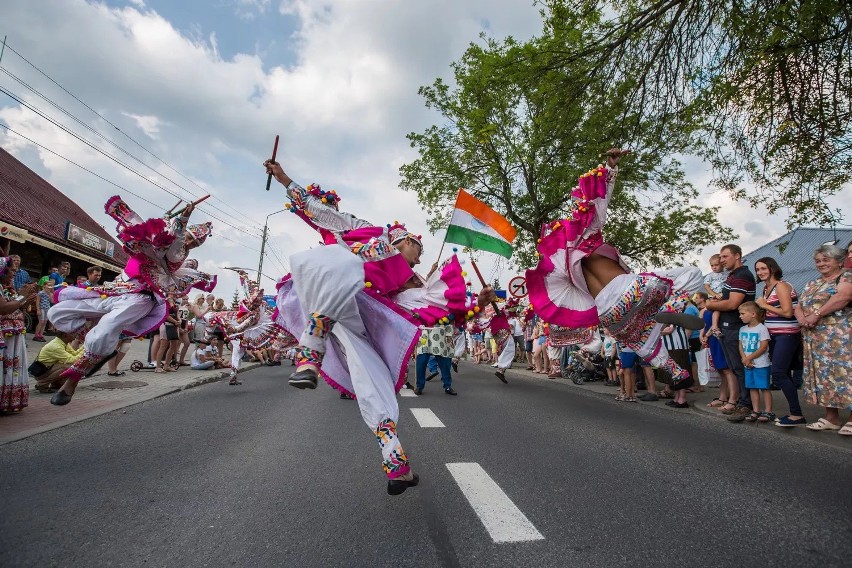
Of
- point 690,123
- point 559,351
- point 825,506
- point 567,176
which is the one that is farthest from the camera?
point 567,176

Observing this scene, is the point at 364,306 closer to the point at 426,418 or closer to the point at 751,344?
the point at 426,418

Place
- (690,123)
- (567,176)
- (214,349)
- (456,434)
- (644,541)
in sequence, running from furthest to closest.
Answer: (567,176) → (214,349) → (690,123) → (456,434) → (644,541)

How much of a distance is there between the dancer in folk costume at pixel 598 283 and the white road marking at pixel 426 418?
1.69 meters

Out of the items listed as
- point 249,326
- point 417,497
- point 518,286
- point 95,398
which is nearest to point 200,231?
point 95,398

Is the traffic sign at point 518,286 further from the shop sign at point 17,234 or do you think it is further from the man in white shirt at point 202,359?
the shop sign at point 17,234

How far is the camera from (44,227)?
723 inches

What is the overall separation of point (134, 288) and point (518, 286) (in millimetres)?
4029

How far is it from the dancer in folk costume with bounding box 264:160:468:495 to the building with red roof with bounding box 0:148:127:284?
16.6 m

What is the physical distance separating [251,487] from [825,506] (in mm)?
3390

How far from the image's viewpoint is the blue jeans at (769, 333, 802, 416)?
5.30 meters

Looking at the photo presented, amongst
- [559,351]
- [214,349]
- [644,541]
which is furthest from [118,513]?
[214,349]

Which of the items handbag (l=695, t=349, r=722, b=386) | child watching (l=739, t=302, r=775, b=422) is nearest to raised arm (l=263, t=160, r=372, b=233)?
child watching (l=739, t=302, r=775, b=422)

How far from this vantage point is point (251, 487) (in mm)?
3066

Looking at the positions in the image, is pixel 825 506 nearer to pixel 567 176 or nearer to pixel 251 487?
pixel 251 487
